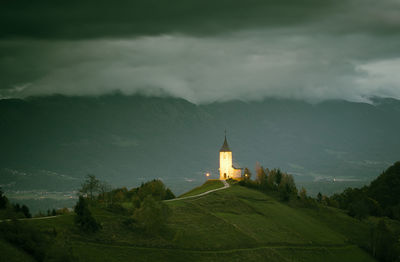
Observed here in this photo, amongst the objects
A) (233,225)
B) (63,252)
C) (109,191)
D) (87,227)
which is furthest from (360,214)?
(63,252)

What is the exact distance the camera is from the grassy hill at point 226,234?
6619 centimetres

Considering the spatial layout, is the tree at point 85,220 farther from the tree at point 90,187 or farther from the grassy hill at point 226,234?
the tree at point 90,187

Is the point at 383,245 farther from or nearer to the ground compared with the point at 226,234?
nearer to the ground

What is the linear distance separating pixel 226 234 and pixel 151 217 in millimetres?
15239

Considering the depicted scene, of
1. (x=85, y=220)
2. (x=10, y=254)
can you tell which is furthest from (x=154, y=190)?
(x=10, y=254)

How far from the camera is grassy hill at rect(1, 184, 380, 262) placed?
6619 cm

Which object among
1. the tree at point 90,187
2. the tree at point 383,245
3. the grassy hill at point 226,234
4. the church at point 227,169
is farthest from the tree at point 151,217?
the church at point 227,169

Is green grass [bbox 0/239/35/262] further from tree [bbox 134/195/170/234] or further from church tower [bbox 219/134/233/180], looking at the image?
church tower [bbox 219/134/233/180]

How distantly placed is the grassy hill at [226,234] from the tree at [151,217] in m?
1.42

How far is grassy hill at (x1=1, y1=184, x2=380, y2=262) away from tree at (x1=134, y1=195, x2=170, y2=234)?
1.42 meters

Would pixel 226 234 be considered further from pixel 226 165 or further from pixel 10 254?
pixel 226 165

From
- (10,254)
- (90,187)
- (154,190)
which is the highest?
(90,187)

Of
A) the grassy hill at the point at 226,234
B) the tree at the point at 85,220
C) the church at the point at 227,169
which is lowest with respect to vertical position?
the grassy hill at the point at 226,234

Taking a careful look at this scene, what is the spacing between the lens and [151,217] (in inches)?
2953
